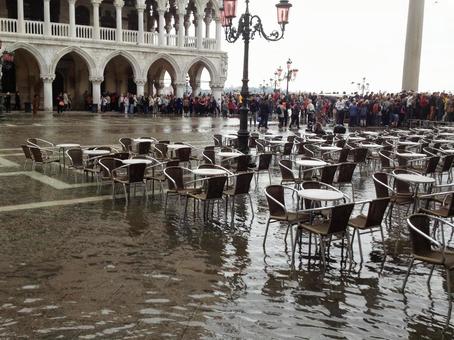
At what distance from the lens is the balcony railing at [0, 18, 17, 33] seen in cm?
2802

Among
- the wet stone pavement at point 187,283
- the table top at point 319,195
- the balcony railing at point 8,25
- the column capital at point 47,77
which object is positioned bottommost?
the wet stone pavement at point 187,283

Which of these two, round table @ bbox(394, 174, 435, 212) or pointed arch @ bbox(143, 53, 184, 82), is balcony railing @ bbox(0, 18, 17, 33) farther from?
round table @ bbox(394, 174, 435, 212)

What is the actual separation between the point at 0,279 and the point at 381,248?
430cm

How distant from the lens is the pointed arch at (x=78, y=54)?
2945 centimetres

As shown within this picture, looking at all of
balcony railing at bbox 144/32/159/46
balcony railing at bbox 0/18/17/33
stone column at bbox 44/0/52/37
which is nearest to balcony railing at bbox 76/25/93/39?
stone column at bbox 44/0/52/37

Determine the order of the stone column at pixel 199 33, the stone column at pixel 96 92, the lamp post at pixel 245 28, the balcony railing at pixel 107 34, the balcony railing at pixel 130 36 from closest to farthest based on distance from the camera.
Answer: the lamp post at pixel 245 28 → the stone column at pixel 96 92 → the balcony railing at pixel 107 34 → the balcony railing at pixel 130 36 → the stone column at pixel 199 33

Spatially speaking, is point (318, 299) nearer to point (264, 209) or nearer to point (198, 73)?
point (264, 209)

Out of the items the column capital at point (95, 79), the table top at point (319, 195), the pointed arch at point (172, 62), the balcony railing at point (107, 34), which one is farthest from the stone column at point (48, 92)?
the table top at point (319, 195)

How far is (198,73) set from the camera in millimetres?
38750

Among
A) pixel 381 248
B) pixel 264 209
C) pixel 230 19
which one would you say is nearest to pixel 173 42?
pixel 230 19

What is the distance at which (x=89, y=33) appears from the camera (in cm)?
3111

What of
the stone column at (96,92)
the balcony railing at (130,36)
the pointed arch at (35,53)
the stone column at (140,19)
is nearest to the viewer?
the pointed arch at (35,53)

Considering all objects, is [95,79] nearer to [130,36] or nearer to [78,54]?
[78,54]

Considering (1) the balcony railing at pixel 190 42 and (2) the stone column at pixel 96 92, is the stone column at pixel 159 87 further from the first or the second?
(2) the stone column at pixel 96 92
